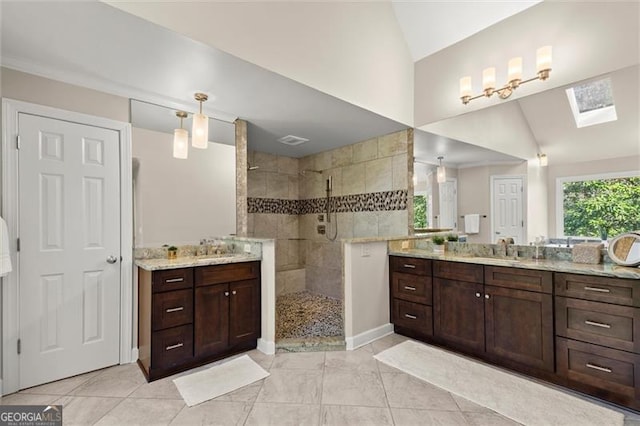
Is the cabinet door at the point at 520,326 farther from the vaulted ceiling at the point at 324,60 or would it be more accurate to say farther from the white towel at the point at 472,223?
the vaulted ceiling at the point at 324,60

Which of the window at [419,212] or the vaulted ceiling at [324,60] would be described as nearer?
the vaulted ceiling at [324,60]

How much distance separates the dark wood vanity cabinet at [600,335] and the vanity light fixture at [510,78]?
5.58 feet

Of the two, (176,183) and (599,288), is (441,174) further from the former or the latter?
(176,183)

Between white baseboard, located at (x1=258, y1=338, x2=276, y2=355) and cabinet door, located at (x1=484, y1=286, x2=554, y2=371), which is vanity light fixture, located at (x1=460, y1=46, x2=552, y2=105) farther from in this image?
white baseboard, located at (x1=258, y1=338, x2=276, y2=355)

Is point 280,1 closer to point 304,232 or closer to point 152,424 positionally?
point 152,424

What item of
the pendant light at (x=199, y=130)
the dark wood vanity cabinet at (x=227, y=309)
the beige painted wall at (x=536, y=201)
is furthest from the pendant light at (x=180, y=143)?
the beige painted wall at (x=536, y=201)

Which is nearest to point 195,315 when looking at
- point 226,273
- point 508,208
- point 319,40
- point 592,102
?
point 226,273

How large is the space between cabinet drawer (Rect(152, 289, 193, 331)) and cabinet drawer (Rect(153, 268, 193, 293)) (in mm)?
41

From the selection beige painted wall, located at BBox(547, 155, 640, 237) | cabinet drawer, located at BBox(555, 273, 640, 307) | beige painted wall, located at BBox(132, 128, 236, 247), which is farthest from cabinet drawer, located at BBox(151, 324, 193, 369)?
beige painted wall, located at BBox(547, 155, 640, 237)

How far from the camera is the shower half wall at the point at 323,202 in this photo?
377 centimetres

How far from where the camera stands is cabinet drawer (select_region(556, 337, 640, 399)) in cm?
189

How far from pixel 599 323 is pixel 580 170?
48.5 inches

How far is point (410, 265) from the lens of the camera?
3.16 meters

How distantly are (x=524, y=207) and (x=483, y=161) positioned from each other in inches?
23.8
